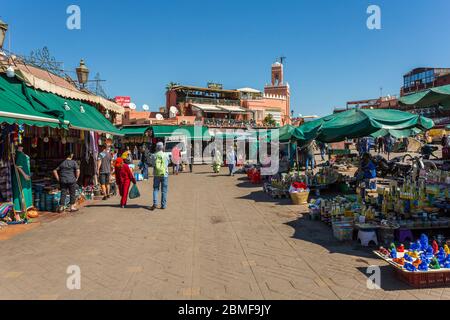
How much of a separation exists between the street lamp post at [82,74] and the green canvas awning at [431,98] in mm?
12251

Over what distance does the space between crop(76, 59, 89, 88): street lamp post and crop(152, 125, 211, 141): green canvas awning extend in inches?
612

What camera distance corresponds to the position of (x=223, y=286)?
4.03 meters

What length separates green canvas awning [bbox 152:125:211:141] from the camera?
30375 mm

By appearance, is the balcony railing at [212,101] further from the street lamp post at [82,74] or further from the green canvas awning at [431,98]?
the green canvas awning at [431,98]

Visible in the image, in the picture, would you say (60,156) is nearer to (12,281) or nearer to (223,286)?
(12,281)

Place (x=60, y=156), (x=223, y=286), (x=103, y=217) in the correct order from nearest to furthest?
1. (x=223, y=286)
2. (x=103, y=217)
3. (x=60, y=156)

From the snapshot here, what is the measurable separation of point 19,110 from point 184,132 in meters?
24.3

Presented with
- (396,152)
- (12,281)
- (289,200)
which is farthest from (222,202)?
(396,152)

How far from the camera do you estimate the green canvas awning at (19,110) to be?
6340mm

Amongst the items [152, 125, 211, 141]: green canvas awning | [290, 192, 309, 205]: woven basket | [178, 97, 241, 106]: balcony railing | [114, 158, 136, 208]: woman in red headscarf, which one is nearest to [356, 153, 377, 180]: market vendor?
[290, 192, 309, 205]: woven basket

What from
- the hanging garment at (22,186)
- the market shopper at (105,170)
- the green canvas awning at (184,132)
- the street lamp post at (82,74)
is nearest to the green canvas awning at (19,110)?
the hanging garment at (22,186)

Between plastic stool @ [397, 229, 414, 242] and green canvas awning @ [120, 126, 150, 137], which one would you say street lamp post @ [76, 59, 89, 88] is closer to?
plastic stool @ [397, 229, 414, 242]
